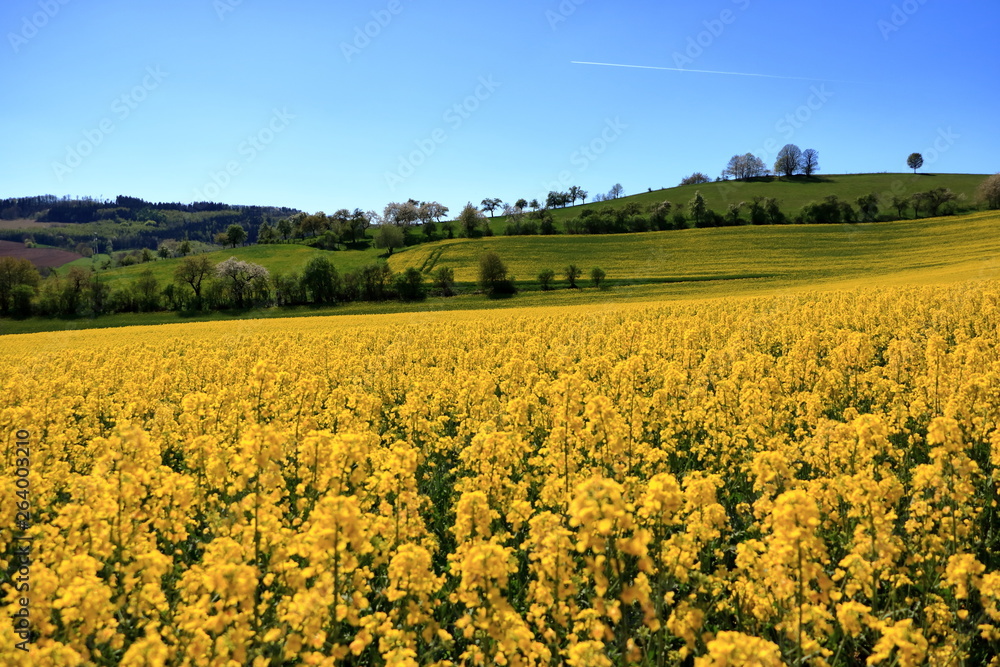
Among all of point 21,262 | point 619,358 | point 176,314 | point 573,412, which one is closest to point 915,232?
point 619,358

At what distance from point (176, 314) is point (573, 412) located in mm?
74037

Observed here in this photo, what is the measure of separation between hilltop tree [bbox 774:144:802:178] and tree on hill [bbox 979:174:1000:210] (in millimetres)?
51723

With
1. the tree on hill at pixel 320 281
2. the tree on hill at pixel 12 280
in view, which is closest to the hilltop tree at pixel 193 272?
the tree on hill at pixel 12 280

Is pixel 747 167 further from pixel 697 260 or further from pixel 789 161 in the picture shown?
pixel 697 260

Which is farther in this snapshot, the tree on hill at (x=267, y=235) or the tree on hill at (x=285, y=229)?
the tree on hill at (x=285, y=229)

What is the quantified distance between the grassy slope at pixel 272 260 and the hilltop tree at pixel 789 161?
4223 inches

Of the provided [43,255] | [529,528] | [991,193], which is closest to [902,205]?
[991,193]

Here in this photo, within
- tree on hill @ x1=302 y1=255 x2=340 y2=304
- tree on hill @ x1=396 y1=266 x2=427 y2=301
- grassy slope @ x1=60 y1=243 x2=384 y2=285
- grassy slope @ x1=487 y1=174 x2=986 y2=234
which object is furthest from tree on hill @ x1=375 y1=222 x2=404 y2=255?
Answer: tree on hill @ x1=396 y1=266 x2=427 y2=301

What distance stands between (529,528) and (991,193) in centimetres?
11509

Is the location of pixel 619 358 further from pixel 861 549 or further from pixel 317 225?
pixel 317 225

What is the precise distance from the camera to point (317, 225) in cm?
14700

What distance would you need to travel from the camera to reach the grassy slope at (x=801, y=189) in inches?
4321

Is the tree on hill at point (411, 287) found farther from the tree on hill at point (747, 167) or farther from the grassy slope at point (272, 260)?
the tree on hill at point (747, 167)

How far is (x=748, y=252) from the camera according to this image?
67.6 metres
